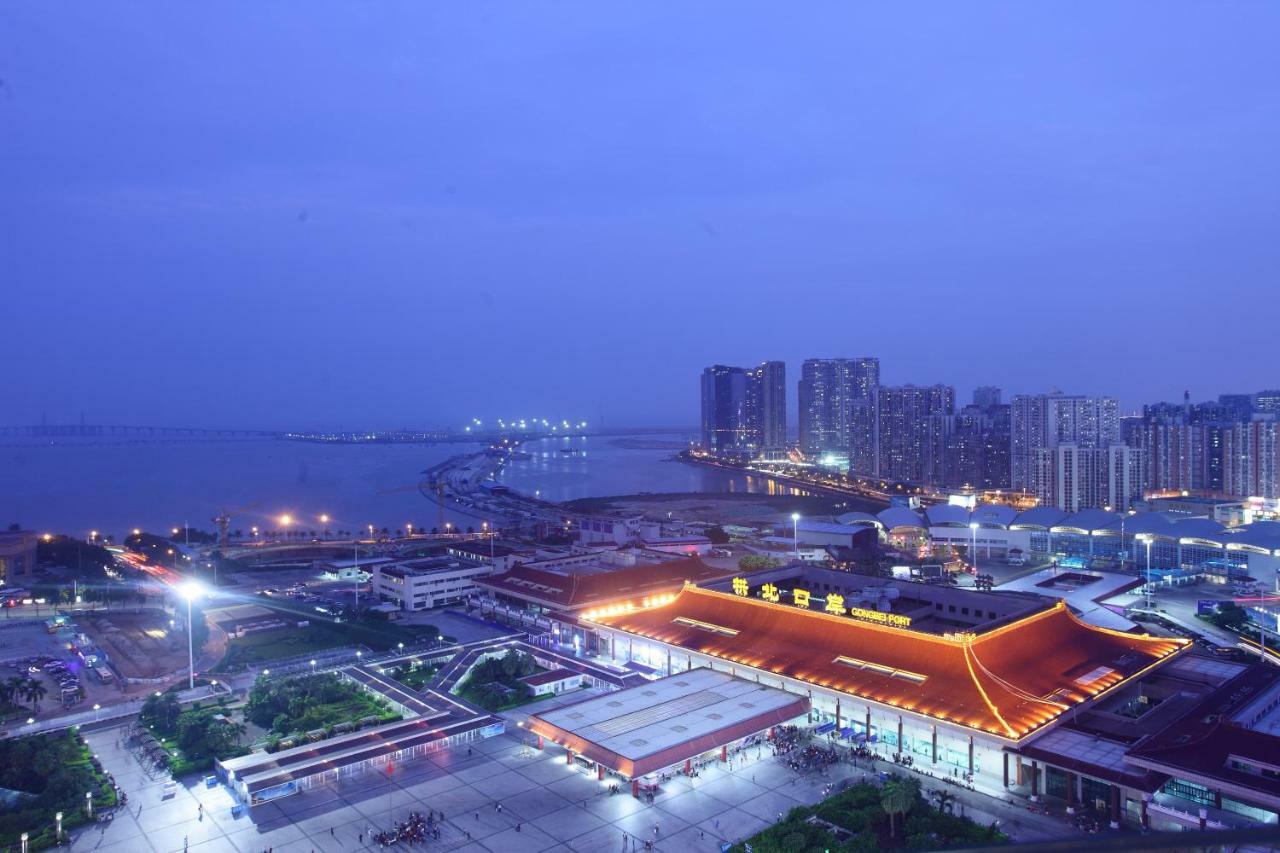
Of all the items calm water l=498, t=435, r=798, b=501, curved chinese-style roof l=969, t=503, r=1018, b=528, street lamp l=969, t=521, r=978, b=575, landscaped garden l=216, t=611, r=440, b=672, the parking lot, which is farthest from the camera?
calm water l=498, t=435, r=798, b=501

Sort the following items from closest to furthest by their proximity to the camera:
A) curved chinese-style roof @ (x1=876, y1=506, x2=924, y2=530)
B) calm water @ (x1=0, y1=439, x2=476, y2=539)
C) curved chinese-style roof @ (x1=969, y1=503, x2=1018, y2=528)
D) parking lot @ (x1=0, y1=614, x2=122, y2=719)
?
parking lot @ (x1=0, y1=614, x2=122, y2=719) → curved chinese-style roof @ (x1=969, y1=503, x2=1018, y2=528) → curved chinese-style roof @ (x1=876, y1=506, x2=924, y2=530) → calm water @ (x1=0, y1=439, x2=476, y2=539)

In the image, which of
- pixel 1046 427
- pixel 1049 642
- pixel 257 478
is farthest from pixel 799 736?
pixel 257 478

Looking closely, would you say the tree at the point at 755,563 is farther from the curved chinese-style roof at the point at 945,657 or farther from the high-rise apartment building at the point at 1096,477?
the high-rise apartment building at the point at 1096,477

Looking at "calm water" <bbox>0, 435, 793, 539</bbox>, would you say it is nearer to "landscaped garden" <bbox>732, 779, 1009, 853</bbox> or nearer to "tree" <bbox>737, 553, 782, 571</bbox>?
"tree" <bbox>737, 553, 782, 571</bbox>

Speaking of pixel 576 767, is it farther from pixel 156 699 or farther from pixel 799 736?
pixel 156 699

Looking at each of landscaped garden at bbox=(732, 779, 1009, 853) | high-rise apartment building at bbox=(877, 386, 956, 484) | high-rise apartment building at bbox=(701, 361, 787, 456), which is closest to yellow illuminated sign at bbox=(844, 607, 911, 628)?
landscaped garden at bbox=(732, 779, 1009, 853)

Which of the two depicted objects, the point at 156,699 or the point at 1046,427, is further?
the point at 1046,427

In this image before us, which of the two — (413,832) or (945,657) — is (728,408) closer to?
(945,657)
